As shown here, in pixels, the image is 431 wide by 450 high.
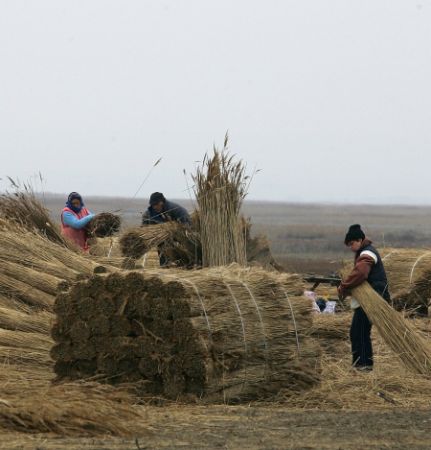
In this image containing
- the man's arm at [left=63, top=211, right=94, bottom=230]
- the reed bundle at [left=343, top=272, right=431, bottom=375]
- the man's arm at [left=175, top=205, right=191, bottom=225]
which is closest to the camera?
the reed bundle at [left=343, top=272, right=431, bottom=375]

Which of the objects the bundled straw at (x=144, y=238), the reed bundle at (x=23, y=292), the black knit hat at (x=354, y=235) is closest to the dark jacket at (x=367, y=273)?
the black knit hat at (x=354, y=235)

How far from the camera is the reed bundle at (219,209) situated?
37.7ft

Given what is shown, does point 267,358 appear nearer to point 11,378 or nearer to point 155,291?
point 155,291

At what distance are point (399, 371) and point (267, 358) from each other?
70.0 inches

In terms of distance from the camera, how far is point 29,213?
12891 millimetres

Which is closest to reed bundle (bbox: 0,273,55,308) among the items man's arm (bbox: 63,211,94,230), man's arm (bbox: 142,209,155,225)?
man's arm (bbox: 142,209,155,225)

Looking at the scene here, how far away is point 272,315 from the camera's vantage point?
9.39m

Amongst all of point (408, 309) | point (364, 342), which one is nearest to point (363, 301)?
point (364, 342)

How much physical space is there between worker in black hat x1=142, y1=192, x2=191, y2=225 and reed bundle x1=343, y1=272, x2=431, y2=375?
299 cm

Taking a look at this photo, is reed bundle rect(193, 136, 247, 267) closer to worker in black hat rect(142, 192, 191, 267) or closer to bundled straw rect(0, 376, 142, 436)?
worker in black hat rect(142, 192, 191, 267)

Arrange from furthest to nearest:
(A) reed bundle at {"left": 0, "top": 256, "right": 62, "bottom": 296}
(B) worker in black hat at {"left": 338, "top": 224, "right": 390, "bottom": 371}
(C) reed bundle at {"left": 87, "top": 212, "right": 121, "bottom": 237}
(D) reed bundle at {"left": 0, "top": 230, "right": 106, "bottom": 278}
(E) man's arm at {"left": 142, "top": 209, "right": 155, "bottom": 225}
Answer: (C) reed bundle at {"left": 87, "top": 212, "right": 121, "bottom": 237} < (E) man's arm at {"left": 142, "top": 209, "right": 155, "bottom": 225} < (D) reed bundle at {"left": 0, "top": 230, "right": 106, "bottom": 278} < (A) reed bundle at {"left": 0, "top": 256, "right": 62, "bottom": 296} < (B) worker in black hat at {"left": 338, "top": 224, "right": 390, "bottom": 371}

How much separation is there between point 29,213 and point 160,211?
1.39 m

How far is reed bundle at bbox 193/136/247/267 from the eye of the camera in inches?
452

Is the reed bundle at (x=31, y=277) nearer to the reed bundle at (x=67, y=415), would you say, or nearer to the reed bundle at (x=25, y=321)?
the reed bundle at (x=25, y=321)
